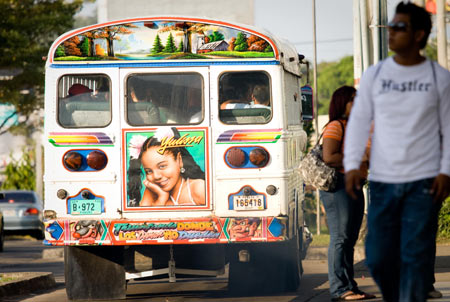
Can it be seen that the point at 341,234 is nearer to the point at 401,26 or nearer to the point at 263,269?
the point at 263,269

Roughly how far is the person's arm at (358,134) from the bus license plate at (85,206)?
4167mm

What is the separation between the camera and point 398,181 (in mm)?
5629

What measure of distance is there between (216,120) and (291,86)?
54.6 inches

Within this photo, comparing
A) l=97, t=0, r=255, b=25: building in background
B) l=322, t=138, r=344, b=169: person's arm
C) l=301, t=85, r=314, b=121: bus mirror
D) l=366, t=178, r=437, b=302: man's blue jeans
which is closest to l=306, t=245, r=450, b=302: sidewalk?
l=322, t=138, r=344, b=169: person's arm

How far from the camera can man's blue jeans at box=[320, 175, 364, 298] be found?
27.3 ft

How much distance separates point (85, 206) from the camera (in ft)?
31.0

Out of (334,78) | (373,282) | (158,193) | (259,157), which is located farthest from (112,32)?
(334,78)

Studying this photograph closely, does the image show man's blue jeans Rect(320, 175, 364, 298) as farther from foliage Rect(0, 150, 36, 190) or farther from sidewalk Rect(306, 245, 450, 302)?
foliage Rect(0, 150, 36, 190)

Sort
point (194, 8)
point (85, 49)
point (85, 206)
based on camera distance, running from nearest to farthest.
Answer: point (85, 206) → point (85, 49) → point (194, 8)

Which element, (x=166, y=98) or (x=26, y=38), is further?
(x=26, y=38)

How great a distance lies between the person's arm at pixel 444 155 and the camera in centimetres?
555

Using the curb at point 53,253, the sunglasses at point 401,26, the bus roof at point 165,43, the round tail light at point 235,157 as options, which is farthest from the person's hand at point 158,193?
the curb at point 53,253

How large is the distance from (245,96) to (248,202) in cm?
101

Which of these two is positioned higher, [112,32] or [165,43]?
[112,32]
